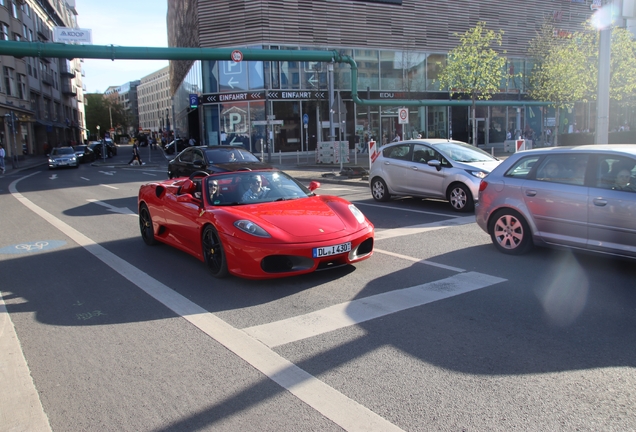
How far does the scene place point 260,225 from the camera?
20.2 ft

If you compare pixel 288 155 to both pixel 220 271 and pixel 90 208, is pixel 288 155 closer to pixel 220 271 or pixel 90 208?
pixel 90 208

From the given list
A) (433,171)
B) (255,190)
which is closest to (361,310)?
(255,190)

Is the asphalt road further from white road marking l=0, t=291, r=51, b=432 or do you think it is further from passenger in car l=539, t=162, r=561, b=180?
passenger in car l=539, t=162, r=561, b=180

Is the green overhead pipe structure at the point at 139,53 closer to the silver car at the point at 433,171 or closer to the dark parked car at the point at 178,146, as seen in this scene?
the silver car at the point at 433,171

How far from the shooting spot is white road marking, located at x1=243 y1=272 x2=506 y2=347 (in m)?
4.72

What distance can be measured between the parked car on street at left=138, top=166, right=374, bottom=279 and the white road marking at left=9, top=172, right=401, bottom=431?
766 millimetres

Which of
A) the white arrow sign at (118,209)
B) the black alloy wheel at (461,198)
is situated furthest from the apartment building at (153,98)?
the black alloy wheel at (461,198)

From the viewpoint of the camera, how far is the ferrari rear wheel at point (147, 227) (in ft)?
28.7

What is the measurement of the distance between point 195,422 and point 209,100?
38300 mm

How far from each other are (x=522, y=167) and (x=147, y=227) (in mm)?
5897

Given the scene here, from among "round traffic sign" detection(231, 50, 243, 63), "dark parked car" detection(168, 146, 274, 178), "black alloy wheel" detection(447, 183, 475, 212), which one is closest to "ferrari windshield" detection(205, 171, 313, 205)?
"black alloy wheel" detection(447, 183, 475, 212)

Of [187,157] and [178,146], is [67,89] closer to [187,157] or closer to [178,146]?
[178,146]

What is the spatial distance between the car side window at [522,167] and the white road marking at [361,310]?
6.06 ft

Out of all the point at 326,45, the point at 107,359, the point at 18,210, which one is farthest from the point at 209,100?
the point at 107,359
